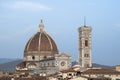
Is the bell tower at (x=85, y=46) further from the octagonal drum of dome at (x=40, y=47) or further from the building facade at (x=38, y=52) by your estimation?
the octagonal drum of dome at (x=40, y=47)

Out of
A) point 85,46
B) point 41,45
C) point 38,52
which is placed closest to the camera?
point 85,46

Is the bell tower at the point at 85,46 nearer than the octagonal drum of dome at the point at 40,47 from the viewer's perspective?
Yes

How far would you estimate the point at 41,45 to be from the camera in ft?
315

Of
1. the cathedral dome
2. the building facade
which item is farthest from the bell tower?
the cathedral dome

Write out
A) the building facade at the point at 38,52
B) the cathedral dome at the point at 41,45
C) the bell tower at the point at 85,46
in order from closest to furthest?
the bell tower at the point at 85,46 < the building facade at the point at 38,52 < the cathedral dome at the point at 41,45

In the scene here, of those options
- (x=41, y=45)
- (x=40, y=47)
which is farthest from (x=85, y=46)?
(x=40, y=47)

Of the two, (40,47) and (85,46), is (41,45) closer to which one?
(40,47)

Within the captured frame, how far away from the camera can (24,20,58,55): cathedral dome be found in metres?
95.6

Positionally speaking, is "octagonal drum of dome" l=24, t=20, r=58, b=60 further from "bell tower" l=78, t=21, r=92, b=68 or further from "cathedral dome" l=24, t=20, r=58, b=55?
"bell tower" l=78, t=21, r=92, b=68

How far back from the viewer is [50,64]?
89.8 meters

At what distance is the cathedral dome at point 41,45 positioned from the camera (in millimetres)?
95562

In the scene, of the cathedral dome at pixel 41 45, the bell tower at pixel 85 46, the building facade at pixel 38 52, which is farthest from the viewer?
the cathedral dome at pixel 41 45

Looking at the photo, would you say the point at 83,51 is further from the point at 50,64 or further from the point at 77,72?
the point at 77,72

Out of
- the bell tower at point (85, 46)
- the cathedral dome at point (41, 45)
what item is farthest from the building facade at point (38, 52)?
the bell tower at point (85, 46)
